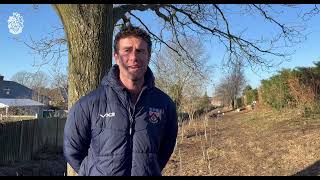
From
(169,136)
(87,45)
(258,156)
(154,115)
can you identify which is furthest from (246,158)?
(154,115)

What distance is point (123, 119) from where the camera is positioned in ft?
11.0

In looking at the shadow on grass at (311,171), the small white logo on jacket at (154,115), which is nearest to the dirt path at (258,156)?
the shadow on grass at (311,171)

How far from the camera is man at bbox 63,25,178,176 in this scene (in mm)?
3307

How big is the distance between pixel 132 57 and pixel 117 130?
53 cm

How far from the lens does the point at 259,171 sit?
1059 cm

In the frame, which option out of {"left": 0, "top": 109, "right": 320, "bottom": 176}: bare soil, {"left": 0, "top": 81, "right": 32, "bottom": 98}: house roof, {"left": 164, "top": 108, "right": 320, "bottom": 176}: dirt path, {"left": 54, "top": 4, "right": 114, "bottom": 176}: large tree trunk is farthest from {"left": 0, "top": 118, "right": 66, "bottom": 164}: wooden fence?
{"left": 0, "top": 81, "right": 32, "bottom": 98}: house roof

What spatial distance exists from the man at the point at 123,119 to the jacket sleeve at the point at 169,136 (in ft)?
0.33

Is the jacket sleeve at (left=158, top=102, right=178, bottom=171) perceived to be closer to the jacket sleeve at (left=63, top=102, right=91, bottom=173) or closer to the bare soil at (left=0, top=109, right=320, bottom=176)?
the jacket sleeve at (left=63, top=102, right=91, bottom=173)

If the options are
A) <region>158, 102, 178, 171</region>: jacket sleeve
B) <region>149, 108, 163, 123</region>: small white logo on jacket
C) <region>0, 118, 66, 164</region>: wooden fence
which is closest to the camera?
<region>149, 108, 163, 123</region>: small white logo on jacket

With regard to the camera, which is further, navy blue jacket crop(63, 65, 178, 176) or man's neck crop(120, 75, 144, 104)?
man's neck crop(120, 75, 144, 104)

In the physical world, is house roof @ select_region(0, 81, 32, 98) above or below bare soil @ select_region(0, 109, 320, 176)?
above
